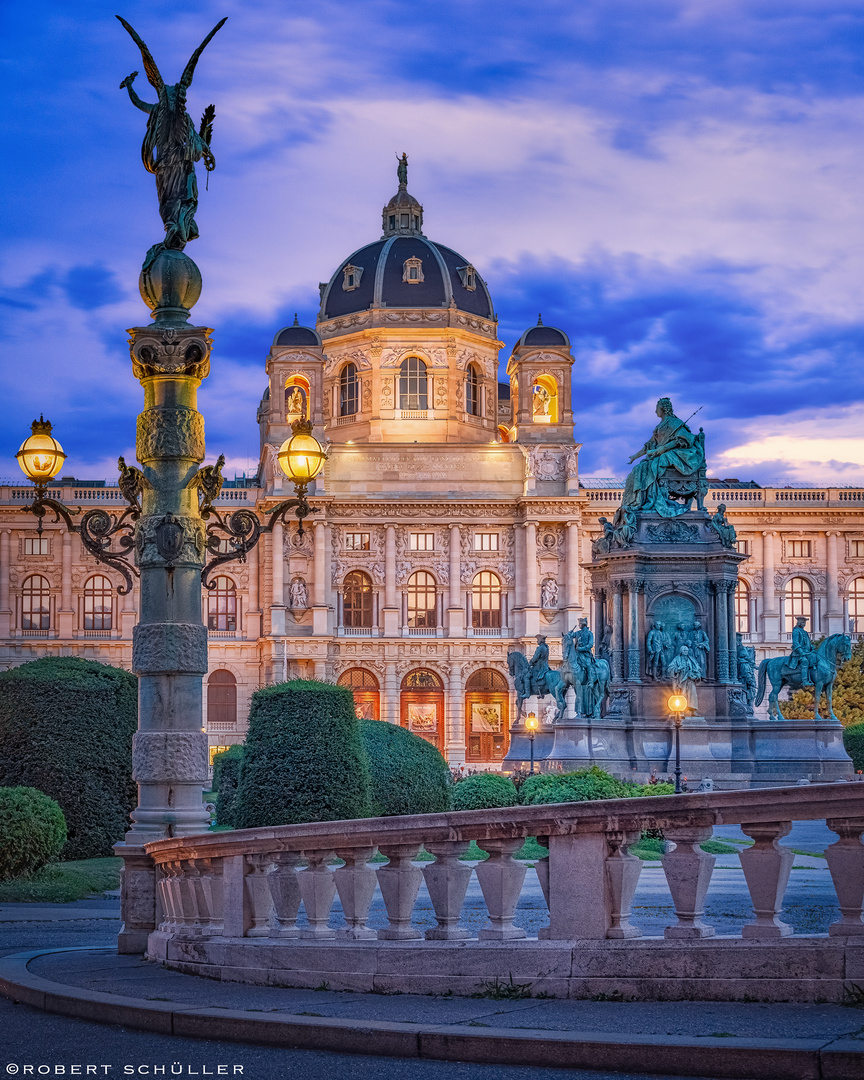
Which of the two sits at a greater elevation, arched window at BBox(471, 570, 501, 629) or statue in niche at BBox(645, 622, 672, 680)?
arched window at BBox(471, 570, 501, 629)

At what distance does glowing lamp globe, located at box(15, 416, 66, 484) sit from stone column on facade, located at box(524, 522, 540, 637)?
64.9 meters

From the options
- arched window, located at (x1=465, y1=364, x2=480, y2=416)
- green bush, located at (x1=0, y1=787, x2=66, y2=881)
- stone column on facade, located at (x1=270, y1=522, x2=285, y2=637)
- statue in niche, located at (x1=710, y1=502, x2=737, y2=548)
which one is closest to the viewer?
green bush, located at (x1=0, y1=787, x2=66, y2=881)

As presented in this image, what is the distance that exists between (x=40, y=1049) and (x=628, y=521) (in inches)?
1226

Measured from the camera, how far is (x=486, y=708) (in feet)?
261

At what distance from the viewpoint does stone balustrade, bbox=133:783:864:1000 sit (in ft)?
22.5

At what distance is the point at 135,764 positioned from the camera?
1166 centimetres

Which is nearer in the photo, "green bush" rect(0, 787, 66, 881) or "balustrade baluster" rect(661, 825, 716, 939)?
"balustrade baluster" rect(661, 825, 716, 939)

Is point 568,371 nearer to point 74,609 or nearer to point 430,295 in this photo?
point 430,295

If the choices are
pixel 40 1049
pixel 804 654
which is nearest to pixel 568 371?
pixel 804 654

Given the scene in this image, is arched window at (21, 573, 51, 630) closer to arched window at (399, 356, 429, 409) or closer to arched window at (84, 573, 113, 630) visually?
arched window at (84, 573, 113, 630)

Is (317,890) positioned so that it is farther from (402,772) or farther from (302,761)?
(402,772)

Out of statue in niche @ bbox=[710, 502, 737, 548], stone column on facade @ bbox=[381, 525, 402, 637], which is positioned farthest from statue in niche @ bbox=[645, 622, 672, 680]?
stone column on facade @ bbox=[381, 525, 402, 637]

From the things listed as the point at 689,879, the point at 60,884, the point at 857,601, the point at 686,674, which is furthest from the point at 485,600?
the point at 689,879

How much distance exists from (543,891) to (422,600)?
73.2 m
